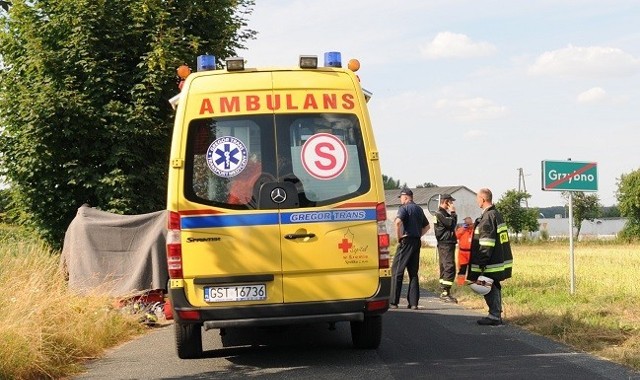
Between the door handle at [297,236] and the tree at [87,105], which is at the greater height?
the tree at [87,105]

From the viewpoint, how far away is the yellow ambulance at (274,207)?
790cm

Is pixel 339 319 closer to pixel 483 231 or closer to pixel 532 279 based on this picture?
pixel 483 231

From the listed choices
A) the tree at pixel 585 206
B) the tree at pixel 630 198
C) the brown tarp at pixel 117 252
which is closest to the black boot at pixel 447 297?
the brown tarp at pixel 117 252

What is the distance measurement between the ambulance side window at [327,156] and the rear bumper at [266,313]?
938 millimetres

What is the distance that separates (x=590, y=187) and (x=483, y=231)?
435 centimetres

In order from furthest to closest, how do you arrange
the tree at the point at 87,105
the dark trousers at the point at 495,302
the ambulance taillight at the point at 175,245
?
the tree at the point at 87,105, the dark trousers at the point at 495,302, the ambulance taillight at the point at 175,245

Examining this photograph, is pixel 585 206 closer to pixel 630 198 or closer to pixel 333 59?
pixel 630 198

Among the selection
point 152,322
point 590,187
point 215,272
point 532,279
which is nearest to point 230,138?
point 215,272

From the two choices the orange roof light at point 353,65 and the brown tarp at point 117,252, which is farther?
the brown tarp at point 117,252

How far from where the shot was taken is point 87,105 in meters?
17.7

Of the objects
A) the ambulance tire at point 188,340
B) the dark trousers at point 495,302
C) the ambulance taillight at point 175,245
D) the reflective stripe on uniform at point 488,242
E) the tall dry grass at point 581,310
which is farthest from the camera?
the dark trousers at point 495,302

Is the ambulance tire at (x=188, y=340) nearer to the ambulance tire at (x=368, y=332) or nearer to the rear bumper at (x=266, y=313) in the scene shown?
the rear bumper at (x=266, y=313)

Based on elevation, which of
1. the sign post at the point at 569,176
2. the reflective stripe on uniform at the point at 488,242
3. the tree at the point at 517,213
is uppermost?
the sign post at the point at 569,176

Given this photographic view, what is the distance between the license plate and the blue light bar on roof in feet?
7.43
